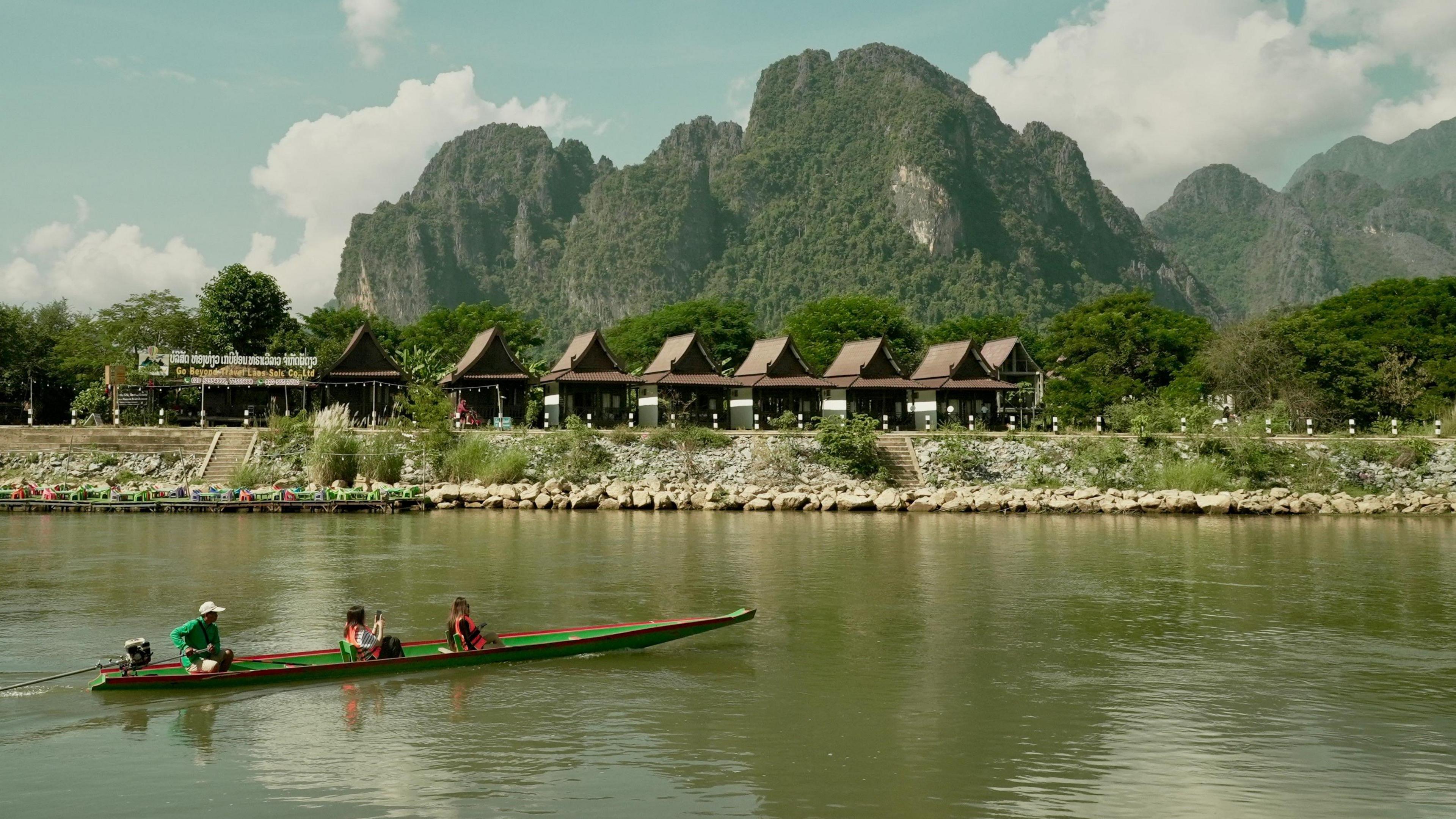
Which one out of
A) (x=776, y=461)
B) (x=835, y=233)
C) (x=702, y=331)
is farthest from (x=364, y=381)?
(x=835, y=233)

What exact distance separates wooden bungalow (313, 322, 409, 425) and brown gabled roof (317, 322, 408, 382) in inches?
0.7

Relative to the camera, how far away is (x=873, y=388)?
170 feet

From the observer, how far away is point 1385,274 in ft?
546

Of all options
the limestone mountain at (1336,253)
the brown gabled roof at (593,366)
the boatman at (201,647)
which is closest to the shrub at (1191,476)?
the brown gabled roof at (593,366)

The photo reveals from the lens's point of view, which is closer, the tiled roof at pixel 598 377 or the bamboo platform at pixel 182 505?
the bamboo platform at pixel 182 505

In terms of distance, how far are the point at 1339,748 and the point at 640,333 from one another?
63.5 metres

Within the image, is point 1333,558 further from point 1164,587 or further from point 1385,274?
point 1385,274

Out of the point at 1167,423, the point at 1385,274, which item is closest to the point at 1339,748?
the point at 1167,423

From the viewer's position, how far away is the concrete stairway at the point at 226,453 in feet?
136

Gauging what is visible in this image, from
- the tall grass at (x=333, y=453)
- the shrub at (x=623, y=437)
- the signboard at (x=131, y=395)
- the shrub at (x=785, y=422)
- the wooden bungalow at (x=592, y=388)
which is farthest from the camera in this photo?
the wooden bungalow at (x=592, y=388)

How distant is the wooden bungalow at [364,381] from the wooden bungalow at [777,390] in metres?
15.8

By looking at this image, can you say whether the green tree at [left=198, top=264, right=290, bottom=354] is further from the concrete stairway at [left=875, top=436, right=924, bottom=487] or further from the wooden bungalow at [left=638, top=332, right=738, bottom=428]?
the concrete stairway at [left=875, top=436, right=924, bottom=487]

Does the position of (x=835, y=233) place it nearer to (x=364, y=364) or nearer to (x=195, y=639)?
(x=364, y=364)

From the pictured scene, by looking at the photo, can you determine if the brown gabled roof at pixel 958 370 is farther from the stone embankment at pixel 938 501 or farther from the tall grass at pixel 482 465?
the tall grass at pixel 482 465
